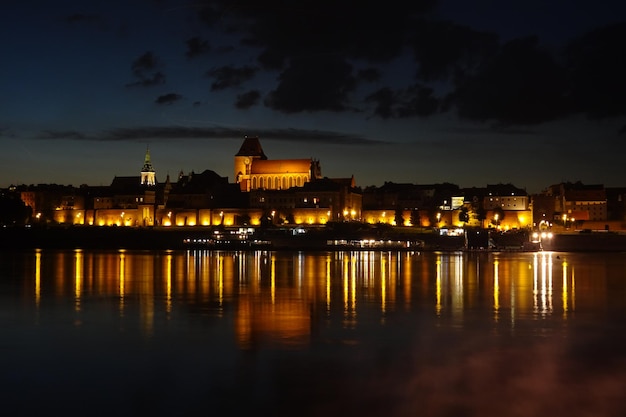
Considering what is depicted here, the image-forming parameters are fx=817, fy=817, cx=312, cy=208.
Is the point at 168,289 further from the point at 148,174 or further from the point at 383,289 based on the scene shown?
the point at 148,174

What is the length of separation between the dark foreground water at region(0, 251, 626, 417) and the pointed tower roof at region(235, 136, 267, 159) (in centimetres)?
8877

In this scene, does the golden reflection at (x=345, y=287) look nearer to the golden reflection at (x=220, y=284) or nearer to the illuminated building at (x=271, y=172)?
the golden reflection at (x=220, y=284)

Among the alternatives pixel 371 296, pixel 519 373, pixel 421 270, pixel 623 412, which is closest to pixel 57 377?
pixel 519 373

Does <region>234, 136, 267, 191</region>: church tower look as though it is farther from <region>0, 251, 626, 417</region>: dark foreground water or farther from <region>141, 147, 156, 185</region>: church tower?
<region>0, 251, 626, 417</region>: dark foreground water

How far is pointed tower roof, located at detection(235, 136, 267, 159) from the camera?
115 m

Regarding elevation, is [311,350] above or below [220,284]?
below

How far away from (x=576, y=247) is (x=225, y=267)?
121 feet

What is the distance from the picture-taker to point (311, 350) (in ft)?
45.1

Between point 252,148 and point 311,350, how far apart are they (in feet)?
338

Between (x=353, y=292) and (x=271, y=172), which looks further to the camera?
(x=271, y=172)

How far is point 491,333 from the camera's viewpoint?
16.1 metres

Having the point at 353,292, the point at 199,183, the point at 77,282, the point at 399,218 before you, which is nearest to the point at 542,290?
the point at 353,292

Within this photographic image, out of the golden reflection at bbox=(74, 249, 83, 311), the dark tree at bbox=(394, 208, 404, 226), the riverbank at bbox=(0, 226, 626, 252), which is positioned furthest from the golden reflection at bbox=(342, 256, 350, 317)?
the dark tree at bbox=(394, 208, 404, 226)

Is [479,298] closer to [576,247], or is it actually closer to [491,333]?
[491,333]
